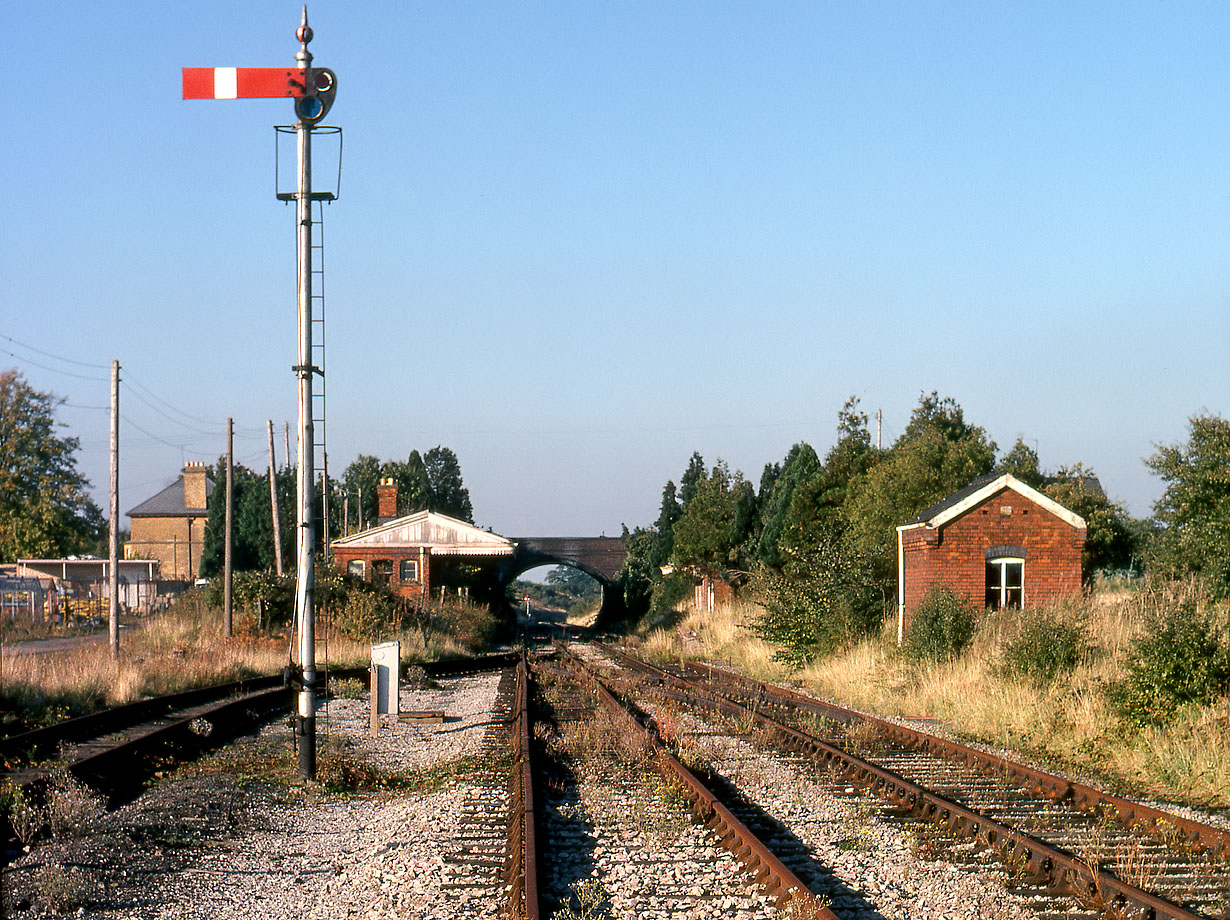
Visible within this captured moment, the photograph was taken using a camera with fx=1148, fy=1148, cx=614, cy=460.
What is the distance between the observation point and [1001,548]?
22172 mm

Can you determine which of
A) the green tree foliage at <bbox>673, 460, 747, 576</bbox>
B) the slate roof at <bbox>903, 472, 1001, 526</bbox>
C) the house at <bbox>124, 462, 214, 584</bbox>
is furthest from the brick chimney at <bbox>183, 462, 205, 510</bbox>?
the slate roof at <bbox>903, 472, 1001, 526</bbox>

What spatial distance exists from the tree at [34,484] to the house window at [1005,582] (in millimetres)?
54295

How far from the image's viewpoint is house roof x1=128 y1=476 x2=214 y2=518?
73312 mm

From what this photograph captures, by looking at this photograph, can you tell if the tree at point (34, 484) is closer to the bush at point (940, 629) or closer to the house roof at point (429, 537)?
the house roof at point (429, 537)

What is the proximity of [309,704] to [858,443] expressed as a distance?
32624 mm

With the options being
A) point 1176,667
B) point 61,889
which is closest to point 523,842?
point 61,889

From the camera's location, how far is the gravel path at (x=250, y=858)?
6.25 meters

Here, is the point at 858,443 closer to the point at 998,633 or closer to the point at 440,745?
the point at 998,633

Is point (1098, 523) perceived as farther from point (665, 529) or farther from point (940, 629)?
point (665, 529)

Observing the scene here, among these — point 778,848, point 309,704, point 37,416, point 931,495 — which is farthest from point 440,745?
point 37,416

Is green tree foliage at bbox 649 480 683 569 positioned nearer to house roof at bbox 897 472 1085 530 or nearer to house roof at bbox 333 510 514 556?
house roof at bbox 333 510 514 556

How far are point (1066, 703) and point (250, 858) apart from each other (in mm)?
8920

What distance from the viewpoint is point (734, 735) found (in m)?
13.6

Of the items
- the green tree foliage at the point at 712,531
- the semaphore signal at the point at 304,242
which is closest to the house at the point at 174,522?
the green tree foliage at the point at 712,531
